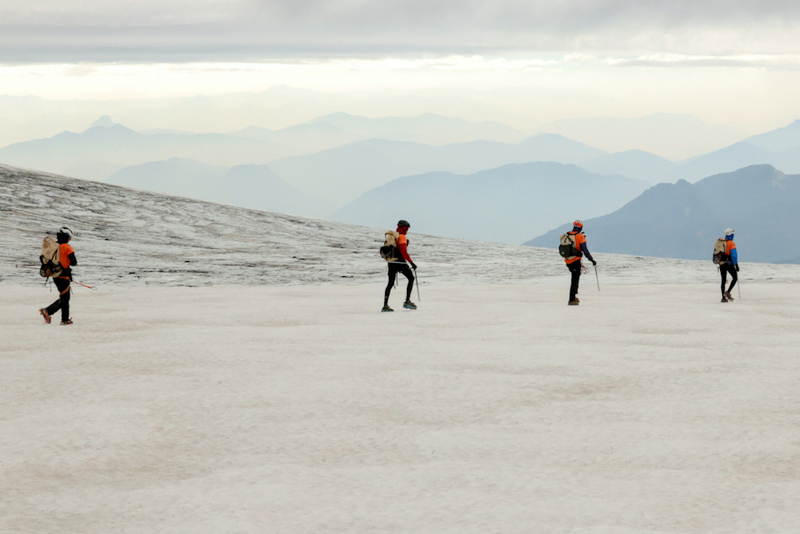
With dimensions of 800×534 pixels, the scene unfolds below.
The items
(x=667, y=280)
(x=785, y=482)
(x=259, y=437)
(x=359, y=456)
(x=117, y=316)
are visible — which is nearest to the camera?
(x=785, y=482)

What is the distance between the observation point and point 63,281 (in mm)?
14172

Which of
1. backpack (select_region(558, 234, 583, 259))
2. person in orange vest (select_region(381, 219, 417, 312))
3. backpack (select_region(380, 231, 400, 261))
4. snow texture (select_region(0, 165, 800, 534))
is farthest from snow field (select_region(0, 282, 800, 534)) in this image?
backpack (select_region(558, 234, 583, 259))

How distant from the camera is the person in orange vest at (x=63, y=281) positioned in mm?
13922

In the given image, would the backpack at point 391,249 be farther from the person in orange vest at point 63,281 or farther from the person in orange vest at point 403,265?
the person in orange vest at point 63,281

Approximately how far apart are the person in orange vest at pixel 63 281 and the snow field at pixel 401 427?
1.25 ft

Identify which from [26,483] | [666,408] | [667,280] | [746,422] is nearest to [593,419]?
[666,408]

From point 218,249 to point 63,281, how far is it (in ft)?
59.4

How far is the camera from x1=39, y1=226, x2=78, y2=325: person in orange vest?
13922mm

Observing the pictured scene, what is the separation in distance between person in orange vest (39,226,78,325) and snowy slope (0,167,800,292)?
8.36 metres

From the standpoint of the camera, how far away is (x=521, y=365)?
993 centimetres

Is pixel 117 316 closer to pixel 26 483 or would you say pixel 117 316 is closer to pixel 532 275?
pixel 26 483

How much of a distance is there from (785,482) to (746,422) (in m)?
1.60

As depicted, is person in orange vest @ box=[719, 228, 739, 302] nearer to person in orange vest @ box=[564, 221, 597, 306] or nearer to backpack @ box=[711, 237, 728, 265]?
backpack @ box=[711, 237, 728, 265]

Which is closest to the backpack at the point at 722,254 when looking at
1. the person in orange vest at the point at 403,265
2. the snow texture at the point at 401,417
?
the snow texture at the point at 401,417
